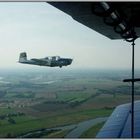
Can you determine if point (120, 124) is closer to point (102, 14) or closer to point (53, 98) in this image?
point (53, 98)

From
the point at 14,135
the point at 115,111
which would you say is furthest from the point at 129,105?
the point at 14,135

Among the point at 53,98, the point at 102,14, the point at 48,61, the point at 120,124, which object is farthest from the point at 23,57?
the point at 120,124

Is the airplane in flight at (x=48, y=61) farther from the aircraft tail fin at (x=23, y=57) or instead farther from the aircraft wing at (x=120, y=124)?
the aircraft wing at (x=120, y=124)

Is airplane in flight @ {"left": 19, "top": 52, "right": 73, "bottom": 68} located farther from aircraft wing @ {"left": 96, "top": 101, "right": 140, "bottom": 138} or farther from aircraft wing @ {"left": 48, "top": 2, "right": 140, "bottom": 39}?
aircraft wing @ {"left": 96, "top": 101, "right": 140, "bottom": 138}

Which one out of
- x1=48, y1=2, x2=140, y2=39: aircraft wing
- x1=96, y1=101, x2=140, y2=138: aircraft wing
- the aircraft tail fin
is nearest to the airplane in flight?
the aircraft tail fin

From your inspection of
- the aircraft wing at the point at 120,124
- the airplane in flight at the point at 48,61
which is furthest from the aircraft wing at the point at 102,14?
the aircraft wing at the point at 120,124
